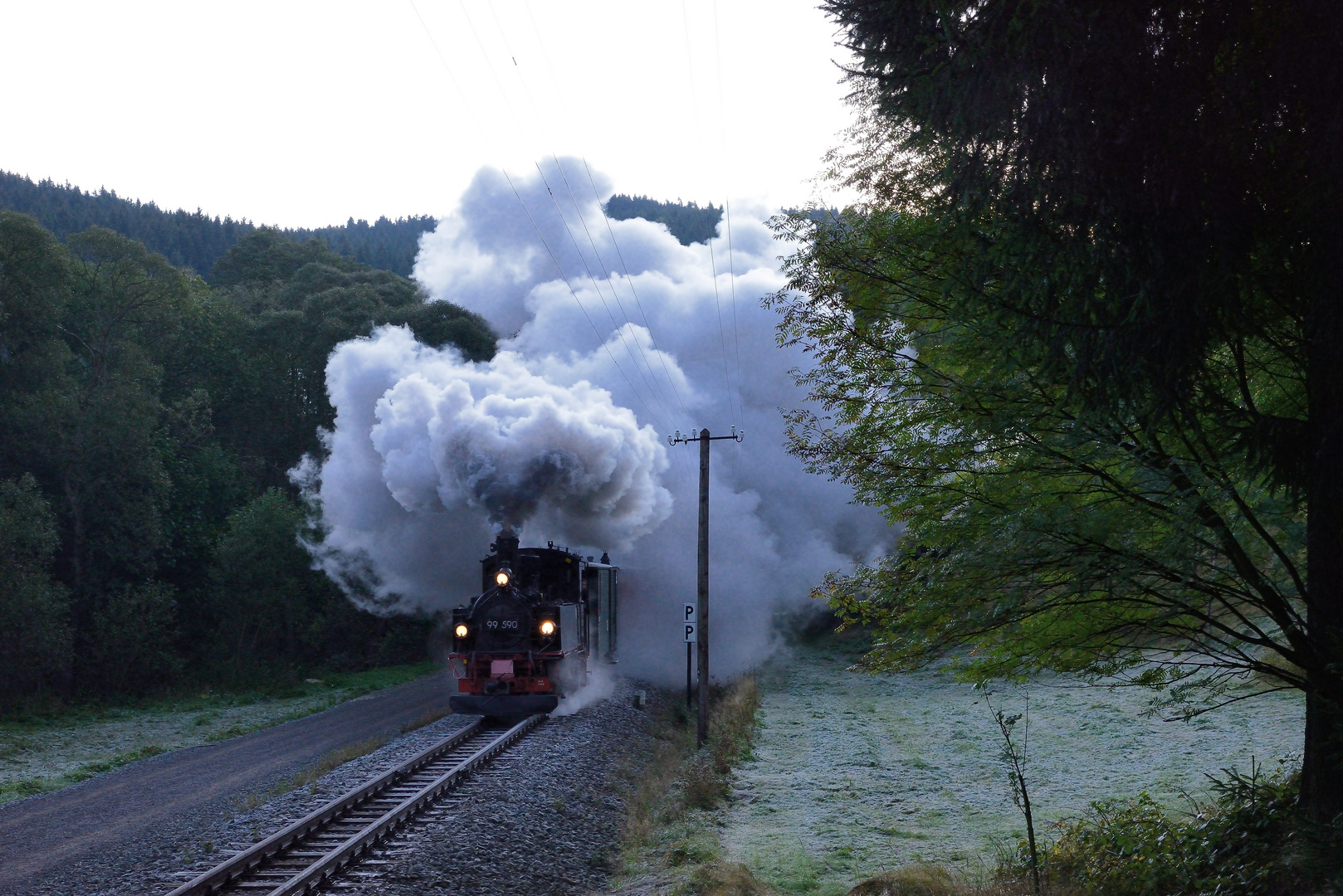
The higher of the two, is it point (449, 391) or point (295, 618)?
point (449, 391)

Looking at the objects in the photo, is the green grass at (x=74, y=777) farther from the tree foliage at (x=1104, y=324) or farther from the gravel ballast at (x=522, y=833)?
the tree foliage at (x=1104, y=324)

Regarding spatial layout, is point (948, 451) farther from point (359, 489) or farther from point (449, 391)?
point (359, 489)

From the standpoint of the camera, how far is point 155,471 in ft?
105

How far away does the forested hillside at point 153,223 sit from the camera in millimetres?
91562

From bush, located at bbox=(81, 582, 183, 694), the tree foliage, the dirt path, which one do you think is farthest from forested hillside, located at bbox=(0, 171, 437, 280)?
the tree foliage

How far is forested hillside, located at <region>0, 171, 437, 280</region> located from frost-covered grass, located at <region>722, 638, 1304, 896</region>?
7961cm

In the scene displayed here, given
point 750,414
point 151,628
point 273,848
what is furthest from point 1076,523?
point 750,414

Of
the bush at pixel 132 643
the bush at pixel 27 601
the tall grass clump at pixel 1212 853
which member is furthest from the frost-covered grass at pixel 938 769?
the bush at pixel 132 643

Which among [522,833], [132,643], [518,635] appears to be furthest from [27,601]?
[522,833]

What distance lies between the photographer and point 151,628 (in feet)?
97.7

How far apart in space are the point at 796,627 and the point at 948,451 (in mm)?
31214

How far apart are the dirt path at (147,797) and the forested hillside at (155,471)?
1078 centimetres

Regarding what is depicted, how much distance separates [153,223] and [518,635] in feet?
315

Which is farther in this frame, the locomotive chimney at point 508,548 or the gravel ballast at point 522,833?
the locomotive chimney at point 508,548
